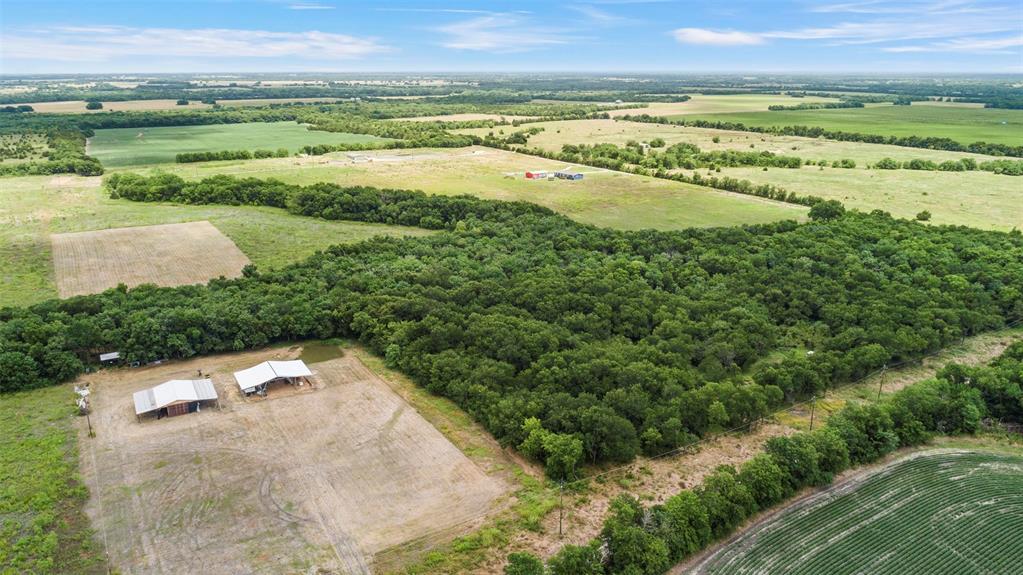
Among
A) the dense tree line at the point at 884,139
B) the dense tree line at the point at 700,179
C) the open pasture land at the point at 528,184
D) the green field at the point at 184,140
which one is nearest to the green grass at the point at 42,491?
the open pasture land at the point at 528,184

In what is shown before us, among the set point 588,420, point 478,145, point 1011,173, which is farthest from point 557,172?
point 588,420

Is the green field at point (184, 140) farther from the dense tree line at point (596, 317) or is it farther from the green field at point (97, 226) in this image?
the dense tree line at point (596, 317)

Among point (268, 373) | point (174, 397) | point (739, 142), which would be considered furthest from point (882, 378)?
point (739, 142)

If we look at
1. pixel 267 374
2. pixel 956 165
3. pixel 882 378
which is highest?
pixel 956 165

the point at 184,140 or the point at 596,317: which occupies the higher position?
the point at 184,140

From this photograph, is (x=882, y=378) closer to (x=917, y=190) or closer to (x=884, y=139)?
(x=917, y=190)
